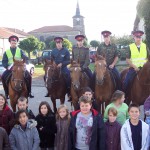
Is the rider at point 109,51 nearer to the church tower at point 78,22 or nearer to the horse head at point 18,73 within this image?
the horse head at point 18,73

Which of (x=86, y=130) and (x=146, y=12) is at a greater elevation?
(x=146, y=12)

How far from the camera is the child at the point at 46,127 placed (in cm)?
580

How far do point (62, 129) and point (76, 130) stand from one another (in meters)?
0.60

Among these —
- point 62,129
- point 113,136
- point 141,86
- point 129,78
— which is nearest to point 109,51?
point 129,78

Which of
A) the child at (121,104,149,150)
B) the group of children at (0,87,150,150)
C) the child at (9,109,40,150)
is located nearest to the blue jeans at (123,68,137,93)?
the group of children at (0,87,150,150)

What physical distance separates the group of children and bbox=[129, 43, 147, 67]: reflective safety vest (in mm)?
3057

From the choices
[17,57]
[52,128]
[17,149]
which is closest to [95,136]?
[52,128]

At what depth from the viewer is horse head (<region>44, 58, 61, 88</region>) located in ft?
28.1

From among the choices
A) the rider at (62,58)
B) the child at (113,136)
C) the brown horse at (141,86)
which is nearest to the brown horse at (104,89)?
the brown horse at (141,86)

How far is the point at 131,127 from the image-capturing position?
5.01 m

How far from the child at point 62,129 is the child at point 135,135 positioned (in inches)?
48.1

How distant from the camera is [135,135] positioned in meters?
4.96

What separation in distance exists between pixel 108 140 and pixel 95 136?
0.35 meters

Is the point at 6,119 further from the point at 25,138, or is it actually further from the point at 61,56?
the point at 61,56
